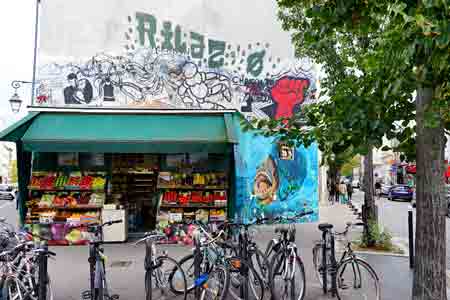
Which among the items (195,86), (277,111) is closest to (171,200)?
(195,86)

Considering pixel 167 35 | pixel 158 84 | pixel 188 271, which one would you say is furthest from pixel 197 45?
pixel 188 271

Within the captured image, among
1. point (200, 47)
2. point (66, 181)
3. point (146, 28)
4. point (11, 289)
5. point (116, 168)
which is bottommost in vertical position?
point (11, 289)

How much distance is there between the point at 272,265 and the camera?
5555mm

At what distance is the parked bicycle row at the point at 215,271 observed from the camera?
4.94 meters

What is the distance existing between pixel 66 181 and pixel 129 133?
7.91ft

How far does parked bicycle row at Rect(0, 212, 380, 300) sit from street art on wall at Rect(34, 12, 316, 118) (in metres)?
5.81

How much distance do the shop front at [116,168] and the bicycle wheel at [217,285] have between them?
4.30 metres

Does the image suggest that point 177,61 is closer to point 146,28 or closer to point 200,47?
point 200,47

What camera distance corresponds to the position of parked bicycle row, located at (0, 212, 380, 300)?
16.2 ft

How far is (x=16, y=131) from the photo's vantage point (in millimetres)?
9352

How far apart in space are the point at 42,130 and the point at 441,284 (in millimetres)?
9045

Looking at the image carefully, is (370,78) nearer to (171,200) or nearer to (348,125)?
(348,125)

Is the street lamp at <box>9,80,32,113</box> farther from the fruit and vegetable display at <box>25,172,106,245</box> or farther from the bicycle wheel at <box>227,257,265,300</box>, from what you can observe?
the bicycle wheel at <box>227,257,265,300</box>

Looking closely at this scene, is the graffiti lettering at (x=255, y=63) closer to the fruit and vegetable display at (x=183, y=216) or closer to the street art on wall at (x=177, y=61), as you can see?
the street art on wall at (x=177, y=61)
